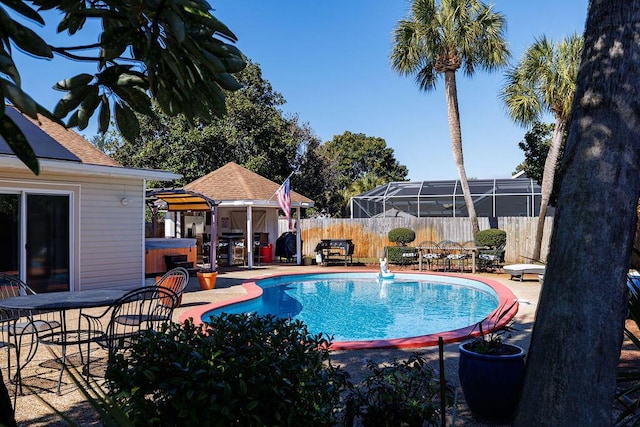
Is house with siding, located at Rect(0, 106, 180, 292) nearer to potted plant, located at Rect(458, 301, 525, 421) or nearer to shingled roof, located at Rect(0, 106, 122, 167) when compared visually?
shingled roof, located at Rect(0, 106, 122, 167)

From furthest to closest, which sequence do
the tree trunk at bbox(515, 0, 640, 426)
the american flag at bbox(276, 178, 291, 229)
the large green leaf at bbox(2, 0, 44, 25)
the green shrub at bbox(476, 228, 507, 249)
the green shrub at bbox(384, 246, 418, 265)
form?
the green shrub at bbox(384, 246, 418, 265) → the green shrub at bbox(476, 228, 507, 249) → the american flag at bbox(276, 178, 291, 229) → the tree trunk at bbox(515, 0, 640, 426) → the large green leaf at bbox(2, 0, 44, 25)

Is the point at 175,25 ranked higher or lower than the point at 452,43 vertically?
lower

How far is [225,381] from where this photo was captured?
8.36 ft

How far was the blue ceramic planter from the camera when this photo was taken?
3867 mm

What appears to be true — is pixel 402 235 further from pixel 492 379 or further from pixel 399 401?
pixel 399 401

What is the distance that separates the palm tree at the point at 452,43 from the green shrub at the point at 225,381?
1636 centimetres

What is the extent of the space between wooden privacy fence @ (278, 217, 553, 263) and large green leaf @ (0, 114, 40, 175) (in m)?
19.8

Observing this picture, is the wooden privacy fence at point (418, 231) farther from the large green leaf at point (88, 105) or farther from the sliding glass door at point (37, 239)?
the large green leaf at point (88, 105)

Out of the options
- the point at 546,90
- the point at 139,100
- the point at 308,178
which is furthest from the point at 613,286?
the point at 308,178

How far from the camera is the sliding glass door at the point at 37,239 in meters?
9.67

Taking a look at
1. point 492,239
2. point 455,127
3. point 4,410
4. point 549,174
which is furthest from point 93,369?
point 549,174

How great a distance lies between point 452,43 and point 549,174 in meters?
5.84

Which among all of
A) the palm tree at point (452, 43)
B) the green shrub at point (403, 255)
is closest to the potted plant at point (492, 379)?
the green shrub at point (403, 255)

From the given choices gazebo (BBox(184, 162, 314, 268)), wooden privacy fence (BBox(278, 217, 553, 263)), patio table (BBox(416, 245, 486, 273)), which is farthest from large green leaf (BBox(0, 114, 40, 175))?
wooden privacy fence (BBox(278, 217, 553, 263))
